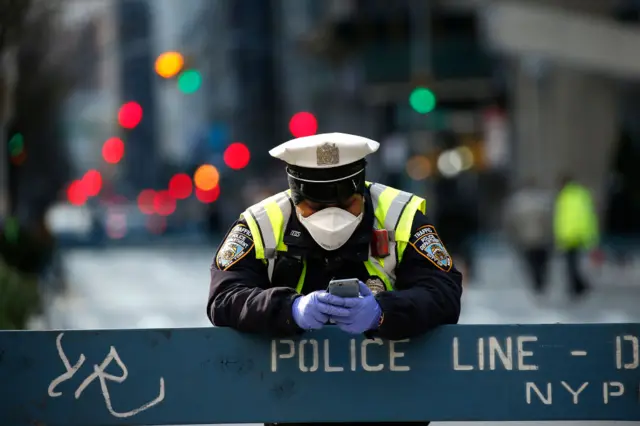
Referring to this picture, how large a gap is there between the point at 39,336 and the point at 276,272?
75 cm

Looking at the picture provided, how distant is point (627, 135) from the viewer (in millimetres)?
39562

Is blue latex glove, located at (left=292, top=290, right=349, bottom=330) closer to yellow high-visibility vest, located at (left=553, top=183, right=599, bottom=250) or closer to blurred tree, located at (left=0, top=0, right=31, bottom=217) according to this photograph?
blurred tree, located at (left=0, top=0, right=31, bottom=217)

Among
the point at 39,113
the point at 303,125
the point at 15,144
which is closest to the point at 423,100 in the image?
the point at 15,144

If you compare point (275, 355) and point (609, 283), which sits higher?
point (275, 355)

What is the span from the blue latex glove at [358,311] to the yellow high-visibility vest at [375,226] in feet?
0.99

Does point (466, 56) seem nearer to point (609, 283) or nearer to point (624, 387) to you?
point (609, 283)

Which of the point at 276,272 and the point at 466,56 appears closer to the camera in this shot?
the point at 276,272

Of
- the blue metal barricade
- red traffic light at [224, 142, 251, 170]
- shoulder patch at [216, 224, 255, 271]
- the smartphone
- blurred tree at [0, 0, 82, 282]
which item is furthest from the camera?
red traffic light at [224, 142, 251, 170]

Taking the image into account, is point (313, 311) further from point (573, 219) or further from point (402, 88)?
point (402, 88)

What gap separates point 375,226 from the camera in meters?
4.84

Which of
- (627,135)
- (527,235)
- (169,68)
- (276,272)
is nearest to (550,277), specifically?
(527,235)

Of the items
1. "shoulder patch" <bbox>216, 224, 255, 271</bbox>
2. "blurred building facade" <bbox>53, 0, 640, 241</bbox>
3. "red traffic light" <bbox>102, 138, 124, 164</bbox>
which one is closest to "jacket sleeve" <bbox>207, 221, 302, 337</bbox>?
"shoulder patch" <bbox>216, 224, 255, 271</bbox>

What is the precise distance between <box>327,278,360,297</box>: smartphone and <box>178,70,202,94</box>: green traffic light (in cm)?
2347

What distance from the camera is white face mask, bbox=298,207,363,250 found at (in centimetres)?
466
